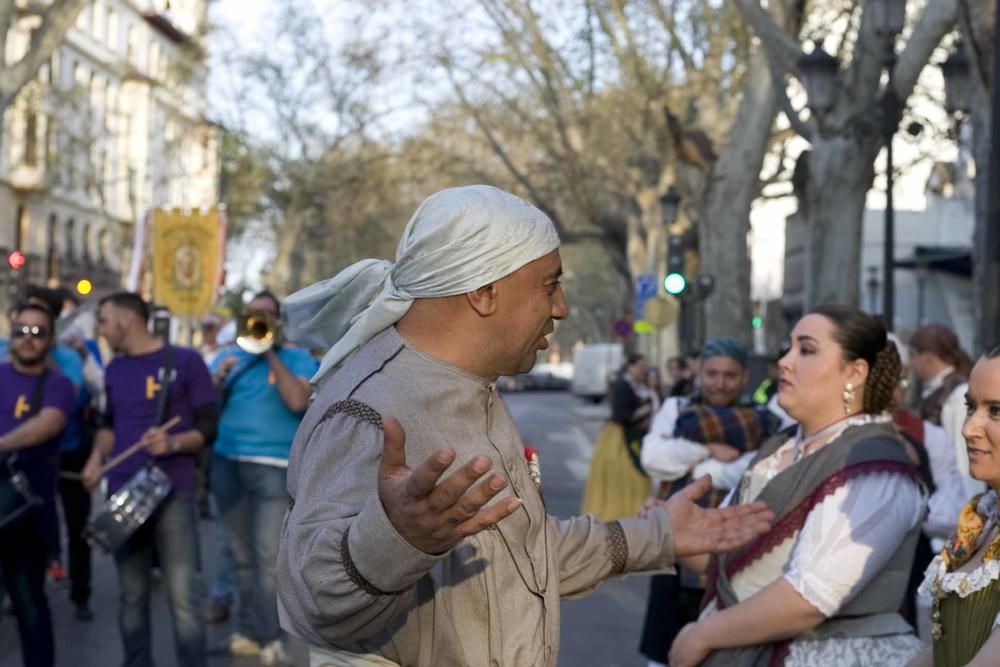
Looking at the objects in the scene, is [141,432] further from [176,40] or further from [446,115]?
[176,40]

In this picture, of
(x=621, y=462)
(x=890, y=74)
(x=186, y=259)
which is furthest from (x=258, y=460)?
(x=186, y=259)

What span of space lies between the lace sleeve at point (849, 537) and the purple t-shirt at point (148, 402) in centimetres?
389

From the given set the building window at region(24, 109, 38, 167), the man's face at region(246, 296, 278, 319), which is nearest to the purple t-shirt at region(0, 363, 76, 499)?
the man's face at region(246, 296, 278, 319)

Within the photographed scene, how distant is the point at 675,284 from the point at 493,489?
21337 millimetres

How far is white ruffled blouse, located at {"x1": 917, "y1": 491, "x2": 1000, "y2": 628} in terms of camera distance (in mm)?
3443

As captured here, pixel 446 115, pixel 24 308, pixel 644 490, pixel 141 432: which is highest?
pixel 446 115

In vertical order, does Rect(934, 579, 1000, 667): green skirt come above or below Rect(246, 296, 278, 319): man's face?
below

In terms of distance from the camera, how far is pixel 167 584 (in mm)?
7168

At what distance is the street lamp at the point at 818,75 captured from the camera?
15297 millimetres

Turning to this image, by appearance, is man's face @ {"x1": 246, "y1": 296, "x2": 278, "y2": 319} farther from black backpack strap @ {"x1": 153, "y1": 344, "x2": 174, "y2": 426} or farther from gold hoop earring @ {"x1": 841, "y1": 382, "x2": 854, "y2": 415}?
gold hoop earring @ {"x1": 841, "y1": 382, "x2": 854, "y2": 415}

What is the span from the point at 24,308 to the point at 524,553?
18.7 ft

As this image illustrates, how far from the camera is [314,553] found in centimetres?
278

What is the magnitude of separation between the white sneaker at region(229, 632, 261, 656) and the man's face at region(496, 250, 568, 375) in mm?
5695

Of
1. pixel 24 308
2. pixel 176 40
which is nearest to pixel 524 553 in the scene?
pixel 24 308
